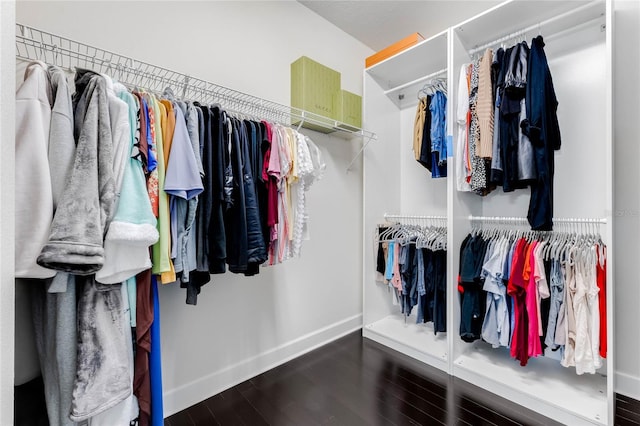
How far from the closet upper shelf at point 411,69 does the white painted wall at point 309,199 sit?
0.96ft

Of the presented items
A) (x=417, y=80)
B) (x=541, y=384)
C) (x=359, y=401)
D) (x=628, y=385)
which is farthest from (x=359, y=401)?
(x=417, y=80)

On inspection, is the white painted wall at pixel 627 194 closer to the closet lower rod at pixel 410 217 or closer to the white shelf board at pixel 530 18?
the white shelf board at pixel 530 18

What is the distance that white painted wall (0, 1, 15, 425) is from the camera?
628mm

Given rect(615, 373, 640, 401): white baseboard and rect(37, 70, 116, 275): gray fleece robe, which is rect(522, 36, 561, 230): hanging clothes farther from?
rect(37, 70, 116, 275): gray fleece robe

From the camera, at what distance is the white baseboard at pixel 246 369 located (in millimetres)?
1630

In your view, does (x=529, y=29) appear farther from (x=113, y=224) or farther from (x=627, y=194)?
(x=113, y=224)

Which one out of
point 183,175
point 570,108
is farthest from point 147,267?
point 570,108

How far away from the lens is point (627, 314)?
5.85 feet

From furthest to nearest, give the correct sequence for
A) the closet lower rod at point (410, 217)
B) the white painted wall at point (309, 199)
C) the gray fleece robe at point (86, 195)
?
the closet lower rod at point (410, 217) < the white painted wall at point (309, 199) < the gray fleece robe at point (86, 195)

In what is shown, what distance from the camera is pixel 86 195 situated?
0.87 m

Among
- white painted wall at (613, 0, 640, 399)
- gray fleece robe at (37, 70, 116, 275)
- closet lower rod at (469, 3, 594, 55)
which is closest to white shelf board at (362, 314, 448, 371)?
white painted wall at (613, 0, 640, 399)

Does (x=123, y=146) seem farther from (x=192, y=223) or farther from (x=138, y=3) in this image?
(x=138, y=3)

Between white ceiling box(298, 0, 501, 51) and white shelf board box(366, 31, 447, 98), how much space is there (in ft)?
1.20

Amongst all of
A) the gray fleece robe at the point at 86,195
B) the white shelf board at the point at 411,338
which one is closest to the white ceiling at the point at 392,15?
the gray fleece robe at the point at 86,195
